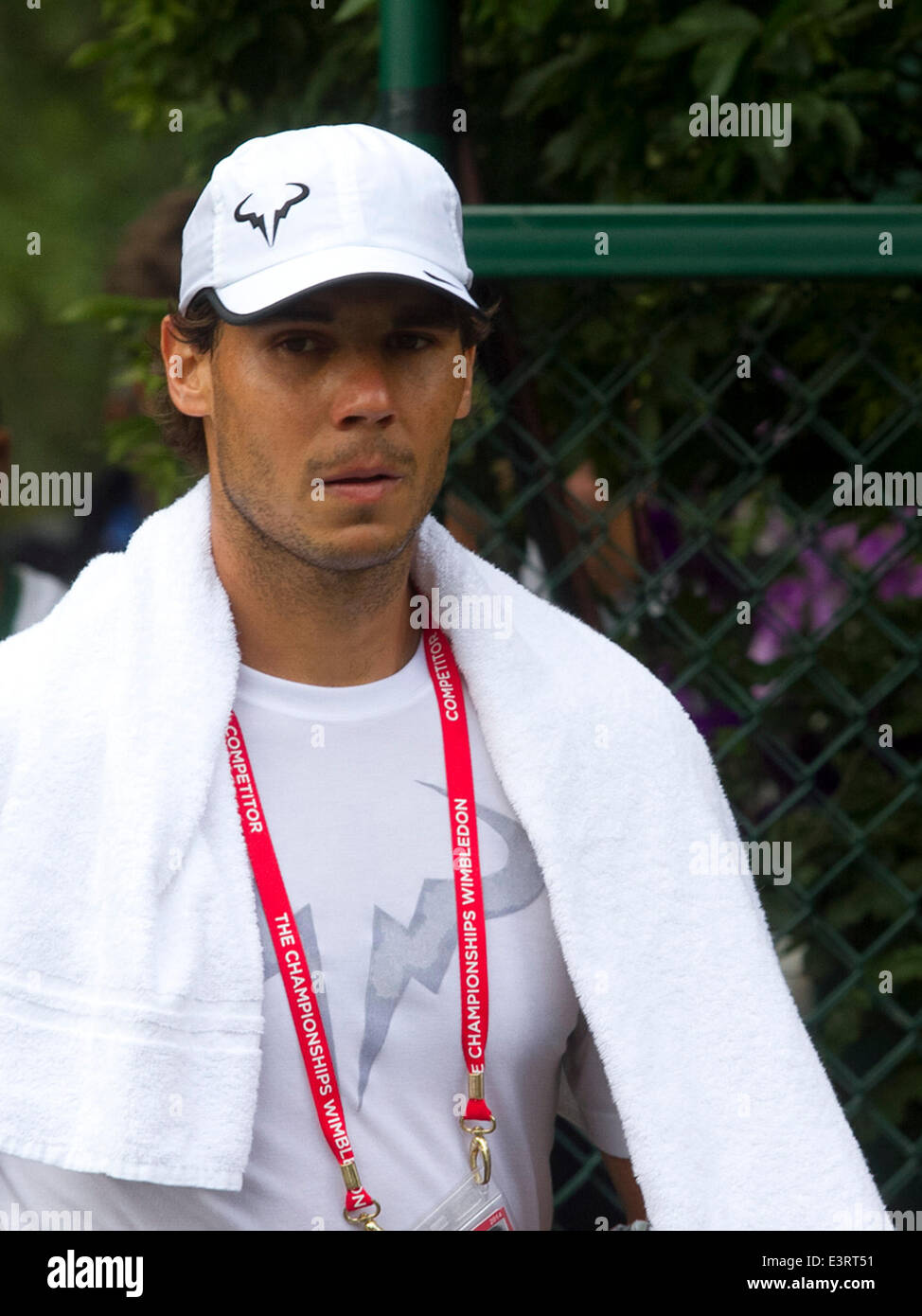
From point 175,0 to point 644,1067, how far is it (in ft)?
7.26

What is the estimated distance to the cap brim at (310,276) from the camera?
1724 millimetres

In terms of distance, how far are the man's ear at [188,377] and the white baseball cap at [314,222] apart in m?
0.06

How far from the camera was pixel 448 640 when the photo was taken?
1979 millimetres

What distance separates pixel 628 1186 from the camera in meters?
1.98

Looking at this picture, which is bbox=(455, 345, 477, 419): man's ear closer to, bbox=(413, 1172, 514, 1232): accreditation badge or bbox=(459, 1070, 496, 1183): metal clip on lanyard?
bbox=(459, 1070, 496, 1183): metal clip on lanyard

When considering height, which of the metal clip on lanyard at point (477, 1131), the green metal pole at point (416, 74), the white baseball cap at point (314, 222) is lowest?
the metal clip on lanyard at point (477, 1131)

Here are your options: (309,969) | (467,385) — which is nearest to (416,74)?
(467,385)
